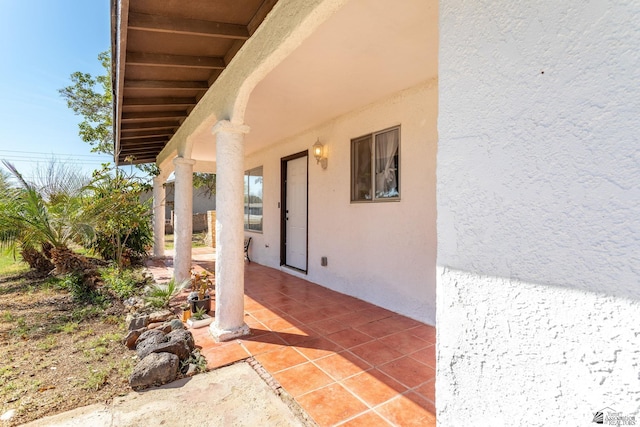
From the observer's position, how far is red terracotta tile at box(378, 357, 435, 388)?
9.12 feet

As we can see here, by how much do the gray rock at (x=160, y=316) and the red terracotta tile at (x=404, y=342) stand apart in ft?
9.20

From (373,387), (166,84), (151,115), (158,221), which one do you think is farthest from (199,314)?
(158,221)

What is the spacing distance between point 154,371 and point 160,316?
4.89 feet

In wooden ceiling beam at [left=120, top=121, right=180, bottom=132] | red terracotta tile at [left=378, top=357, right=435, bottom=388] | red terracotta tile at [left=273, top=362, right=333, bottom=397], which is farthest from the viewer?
wooden ceiling beam at [left=120, top=121, right=180, bottom=132]

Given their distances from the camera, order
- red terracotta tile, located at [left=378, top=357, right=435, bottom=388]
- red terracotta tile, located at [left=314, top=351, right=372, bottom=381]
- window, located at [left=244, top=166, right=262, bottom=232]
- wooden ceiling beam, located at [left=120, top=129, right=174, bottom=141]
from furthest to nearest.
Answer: window, located at [left=244, top=166, right=262, bottom=232] → wooden ceiling beam, located at [left=120, top=129, right=174, bottom=141] → red terracotta tile, located at [left=314, top=351, right=372, bottom=381] → red terracotta tile, located at [left=378, top=357, right=435, bottom=388]

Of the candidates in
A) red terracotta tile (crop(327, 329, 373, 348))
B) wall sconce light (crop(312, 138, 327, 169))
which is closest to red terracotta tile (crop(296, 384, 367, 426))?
red terracotta tile (crop(327, 329, 373, 348))

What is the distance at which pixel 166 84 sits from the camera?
4.21 m

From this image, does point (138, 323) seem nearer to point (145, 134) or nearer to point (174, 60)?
point (174, 60)

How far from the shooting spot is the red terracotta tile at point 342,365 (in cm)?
290

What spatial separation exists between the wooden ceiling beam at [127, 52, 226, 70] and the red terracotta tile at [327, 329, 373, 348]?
11.3ft

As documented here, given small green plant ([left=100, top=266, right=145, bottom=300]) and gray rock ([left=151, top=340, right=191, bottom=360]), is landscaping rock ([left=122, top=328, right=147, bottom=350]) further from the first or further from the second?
small green plant ([left=100, top=266, right=145, bottom=300])

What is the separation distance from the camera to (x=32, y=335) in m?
3.93

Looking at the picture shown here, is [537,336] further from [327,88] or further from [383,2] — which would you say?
[327,88]
